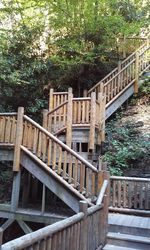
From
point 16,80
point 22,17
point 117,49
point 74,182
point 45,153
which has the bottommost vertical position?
point 74,182

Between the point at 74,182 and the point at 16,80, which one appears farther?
the point at 16,80

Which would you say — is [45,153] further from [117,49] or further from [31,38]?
[117,49]

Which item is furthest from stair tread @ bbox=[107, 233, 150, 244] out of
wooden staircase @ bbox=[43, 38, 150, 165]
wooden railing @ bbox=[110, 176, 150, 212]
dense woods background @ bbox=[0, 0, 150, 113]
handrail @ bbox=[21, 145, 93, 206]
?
dense woods background @ bbox=[0, 0, 150, 113]

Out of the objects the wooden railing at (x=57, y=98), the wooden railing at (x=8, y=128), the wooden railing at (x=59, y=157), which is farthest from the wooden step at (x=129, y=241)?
the wooden railing at (x=57, y=98)

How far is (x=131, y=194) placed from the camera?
7762 mm

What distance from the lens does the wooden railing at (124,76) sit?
39.7 ft

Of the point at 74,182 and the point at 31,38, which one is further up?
the point at 31,38

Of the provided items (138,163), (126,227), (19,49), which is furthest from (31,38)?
(126,227)

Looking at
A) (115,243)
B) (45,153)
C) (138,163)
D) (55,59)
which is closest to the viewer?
(115,243)

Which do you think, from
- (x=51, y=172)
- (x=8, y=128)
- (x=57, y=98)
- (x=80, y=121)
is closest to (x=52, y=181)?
(x=51, y=172)

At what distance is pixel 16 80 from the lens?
1138 centimetres

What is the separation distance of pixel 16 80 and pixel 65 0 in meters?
4.77

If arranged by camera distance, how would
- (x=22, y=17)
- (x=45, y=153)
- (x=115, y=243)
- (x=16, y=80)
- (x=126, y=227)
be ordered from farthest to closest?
(x=22, y=17) → (x=16, y=80) → (x=45, y=153) → (x=126, y=227) → (x=115, y=243)

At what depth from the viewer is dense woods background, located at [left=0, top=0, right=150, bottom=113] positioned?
12922mm
